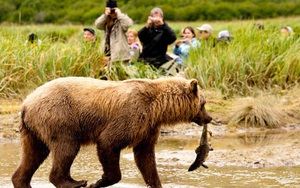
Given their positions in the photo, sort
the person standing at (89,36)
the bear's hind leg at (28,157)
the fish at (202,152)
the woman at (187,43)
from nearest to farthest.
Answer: the bear's hind leg at (28,157) → the fish at (202,152) → the person standing at (89,36) → the woman at (187,43)

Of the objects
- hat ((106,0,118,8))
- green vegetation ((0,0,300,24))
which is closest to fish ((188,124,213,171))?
hat ((106,0,118,8))

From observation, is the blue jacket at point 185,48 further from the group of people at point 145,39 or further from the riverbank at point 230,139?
the riverbank at point 230,139

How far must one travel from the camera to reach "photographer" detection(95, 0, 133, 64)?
44.1 ft

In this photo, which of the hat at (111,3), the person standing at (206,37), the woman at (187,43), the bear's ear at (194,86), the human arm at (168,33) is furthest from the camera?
the person standing at (206,37)

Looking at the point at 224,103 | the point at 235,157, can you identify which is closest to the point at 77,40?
the point at 224,103

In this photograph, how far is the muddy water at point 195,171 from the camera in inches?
334

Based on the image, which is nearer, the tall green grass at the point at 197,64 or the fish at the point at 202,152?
the fish at the point at 202,152

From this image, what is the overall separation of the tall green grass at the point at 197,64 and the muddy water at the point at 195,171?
259cm

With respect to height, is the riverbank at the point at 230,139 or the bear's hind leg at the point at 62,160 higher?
the bear's hind leg at the point at 62,160

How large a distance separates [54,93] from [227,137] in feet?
16.1

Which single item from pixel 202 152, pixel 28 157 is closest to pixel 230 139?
pixel 202 152

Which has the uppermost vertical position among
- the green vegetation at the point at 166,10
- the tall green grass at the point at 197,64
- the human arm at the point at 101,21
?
the human arm at the point at 101,21

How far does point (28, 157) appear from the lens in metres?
7.65

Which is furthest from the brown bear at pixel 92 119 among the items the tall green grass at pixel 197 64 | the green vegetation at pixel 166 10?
the green vegetation at pixel 166 10
